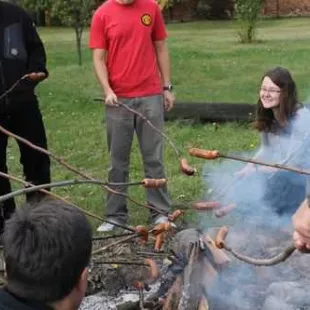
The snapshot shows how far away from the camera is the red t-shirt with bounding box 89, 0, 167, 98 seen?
209 inches

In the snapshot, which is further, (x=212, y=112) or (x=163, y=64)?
(x=212, y=112)

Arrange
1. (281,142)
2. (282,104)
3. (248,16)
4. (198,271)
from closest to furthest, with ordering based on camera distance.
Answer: (198,271) → (281,142) → (282,104) → (248,16)

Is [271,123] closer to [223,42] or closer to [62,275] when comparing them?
[62,275]

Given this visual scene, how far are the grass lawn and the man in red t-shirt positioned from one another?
1.49ft

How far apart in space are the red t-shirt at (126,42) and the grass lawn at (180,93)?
0.98 meters

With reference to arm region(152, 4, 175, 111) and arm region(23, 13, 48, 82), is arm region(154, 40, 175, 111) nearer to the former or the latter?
arm region(152, 4, 175, 111)

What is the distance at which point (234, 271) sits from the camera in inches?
150

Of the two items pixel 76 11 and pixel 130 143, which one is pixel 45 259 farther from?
pixel 76 11

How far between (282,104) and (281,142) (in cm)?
25

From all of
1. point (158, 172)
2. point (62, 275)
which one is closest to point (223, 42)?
point (158, 172)

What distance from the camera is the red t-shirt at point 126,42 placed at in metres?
5.32

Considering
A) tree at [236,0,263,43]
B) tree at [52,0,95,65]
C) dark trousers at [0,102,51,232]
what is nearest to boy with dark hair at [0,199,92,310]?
dark trousers at [0,102,51,232]

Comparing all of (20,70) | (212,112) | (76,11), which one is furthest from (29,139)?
(76,11)

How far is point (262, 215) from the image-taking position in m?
4.30
